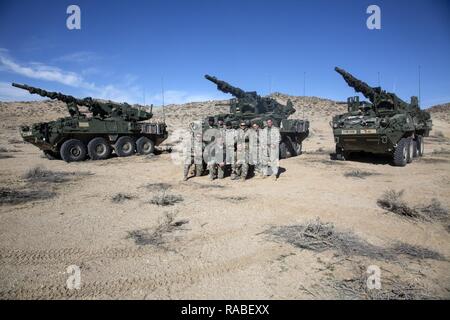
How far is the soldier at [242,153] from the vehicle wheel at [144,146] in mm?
7270

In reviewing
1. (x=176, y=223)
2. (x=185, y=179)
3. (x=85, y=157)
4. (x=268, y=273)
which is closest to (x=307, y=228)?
(x=268, y=273)

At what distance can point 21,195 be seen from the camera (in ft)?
22.1

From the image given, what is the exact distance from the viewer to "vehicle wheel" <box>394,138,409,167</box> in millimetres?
10497

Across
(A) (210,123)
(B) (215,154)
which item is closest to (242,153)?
(B) (215,154)

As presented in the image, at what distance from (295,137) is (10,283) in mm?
12285

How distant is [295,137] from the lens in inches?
561

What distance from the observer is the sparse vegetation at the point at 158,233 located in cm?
435

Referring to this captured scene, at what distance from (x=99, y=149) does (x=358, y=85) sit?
34.1 ft

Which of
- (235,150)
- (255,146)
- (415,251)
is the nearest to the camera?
(415,251)

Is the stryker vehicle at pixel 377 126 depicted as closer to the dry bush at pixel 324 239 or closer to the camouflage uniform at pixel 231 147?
the camouflage uniform at pixel 231 147

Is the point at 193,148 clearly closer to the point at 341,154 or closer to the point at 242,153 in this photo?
the point at 242,153

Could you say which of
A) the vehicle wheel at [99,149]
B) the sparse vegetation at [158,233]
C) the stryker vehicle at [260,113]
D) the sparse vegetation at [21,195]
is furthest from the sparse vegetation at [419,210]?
the vehicle wheel at [99,149]

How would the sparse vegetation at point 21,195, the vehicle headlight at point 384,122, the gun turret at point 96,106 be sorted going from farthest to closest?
the gun turret at point 96,106 < the vehicle headlight at point 384,122 < the sparse vegetation at point 21,195
